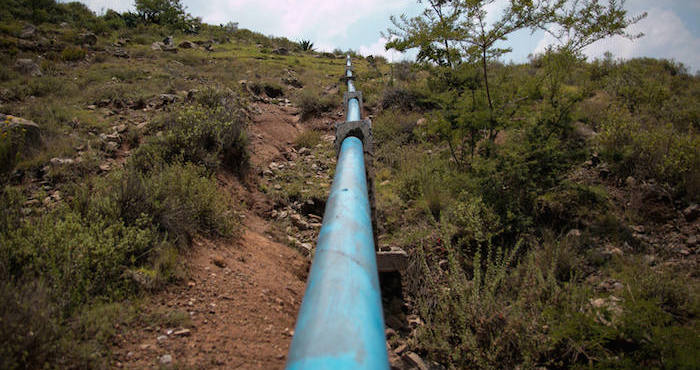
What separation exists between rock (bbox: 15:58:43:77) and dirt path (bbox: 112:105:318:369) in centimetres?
797

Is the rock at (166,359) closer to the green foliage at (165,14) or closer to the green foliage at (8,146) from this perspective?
the green foliage at (8,146)

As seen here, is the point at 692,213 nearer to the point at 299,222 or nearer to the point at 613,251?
the point at 613,251

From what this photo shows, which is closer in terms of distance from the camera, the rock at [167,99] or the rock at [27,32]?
the rock at [167,99]

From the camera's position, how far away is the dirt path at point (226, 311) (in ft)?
5.94

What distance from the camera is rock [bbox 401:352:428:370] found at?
2.24 meters

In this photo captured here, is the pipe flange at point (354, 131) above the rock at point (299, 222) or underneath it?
above

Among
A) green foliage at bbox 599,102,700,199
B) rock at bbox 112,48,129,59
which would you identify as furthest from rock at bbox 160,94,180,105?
green foliage at bbox 599,102,700,199

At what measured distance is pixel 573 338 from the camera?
2248 millimetres

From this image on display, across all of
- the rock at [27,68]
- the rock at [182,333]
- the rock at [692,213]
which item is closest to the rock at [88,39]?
the rock at [27,68]

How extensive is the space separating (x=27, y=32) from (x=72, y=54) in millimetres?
2998

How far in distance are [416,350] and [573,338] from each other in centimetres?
106

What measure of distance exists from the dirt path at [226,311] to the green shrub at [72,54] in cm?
1045

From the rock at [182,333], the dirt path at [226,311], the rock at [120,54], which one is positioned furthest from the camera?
the rock at [120,54]

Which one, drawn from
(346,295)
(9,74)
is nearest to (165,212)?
(346,295)
